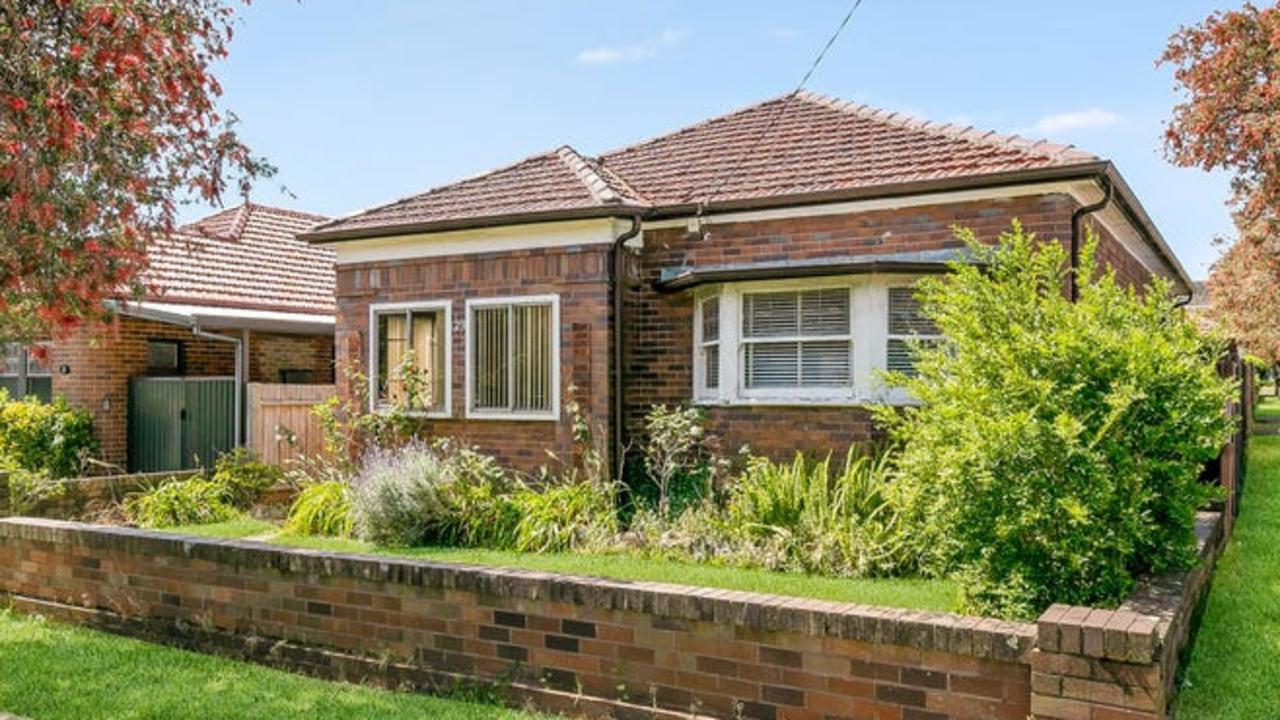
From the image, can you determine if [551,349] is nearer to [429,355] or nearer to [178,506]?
[429,355]

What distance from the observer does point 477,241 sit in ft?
38.9

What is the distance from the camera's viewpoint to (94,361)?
1512 cm

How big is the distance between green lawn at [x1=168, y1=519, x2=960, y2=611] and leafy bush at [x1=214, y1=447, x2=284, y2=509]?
3.49 meters

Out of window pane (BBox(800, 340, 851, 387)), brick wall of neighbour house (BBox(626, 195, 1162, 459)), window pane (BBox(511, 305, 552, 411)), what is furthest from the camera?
window pane (BBox(511, 305, 552, 411))

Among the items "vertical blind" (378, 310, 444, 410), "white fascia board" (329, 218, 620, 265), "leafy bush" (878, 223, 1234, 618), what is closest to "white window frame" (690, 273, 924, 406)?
"white fascia board" (329, 218, 620, 265)

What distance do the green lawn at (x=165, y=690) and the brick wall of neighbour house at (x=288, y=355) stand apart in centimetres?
891

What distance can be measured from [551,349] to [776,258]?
267cm

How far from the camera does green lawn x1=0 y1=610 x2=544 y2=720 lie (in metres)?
5.92

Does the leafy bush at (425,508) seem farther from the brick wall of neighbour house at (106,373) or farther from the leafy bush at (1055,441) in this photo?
the brick wall of neighbour house at (106,373)

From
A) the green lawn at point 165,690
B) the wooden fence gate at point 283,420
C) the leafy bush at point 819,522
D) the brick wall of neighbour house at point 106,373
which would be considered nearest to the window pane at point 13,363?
the brick wall of neighbour house at point 106,373

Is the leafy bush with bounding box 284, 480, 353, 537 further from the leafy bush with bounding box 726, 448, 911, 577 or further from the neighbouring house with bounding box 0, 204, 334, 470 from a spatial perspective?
the neighbouring house with bounding box 0, 204, 334, 470

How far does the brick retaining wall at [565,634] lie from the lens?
4961mm

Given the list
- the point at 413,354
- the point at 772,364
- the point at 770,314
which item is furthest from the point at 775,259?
the point at 413,354

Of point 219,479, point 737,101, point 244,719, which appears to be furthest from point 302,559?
point 737,101
